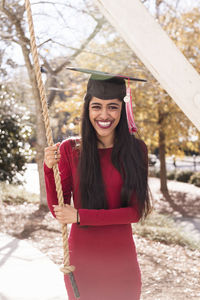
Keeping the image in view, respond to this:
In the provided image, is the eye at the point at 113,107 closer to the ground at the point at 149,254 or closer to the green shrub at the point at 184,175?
the ground at the point at 149,254

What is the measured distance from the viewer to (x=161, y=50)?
143cm

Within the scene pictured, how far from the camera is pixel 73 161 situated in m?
2.00

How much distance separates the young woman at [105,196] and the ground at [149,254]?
6.98ft

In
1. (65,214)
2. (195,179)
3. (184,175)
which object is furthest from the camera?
(184,175)

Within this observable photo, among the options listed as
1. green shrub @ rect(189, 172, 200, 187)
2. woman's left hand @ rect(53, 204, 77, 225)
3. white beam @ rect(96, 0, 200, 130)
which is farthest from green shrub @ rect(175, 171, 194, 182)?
white beam @ rect(96, 0, 200, 130)

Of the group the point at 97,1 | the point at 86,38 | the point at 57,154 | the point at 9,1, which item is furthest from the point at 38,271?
the point at 9,1

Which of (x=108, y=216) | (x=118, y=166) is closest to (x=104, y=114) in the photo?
(x=118, y=166)

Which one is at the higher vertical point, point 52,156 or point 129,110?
point 129,110

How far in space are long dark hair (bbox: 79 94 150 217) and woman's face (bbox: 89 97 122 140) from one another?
6 cm

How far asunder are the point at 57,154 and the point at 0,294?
2.54m

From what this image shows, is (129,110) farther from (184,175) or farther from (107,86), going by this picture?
(184,175)

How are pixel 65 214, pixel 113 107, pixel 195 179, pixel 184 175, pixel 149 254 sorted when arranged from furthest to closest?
pixel 184 175, pixel 195 179, pixel 149 254, pixel 113 107, pixel 65 214

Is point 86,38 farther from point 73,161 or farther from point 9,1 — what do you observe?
point 73,161

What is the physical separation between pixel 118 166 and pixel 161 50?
29.7 inches
